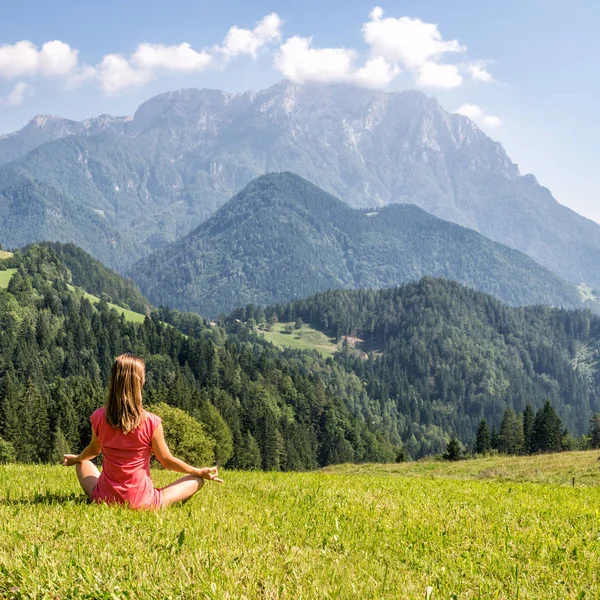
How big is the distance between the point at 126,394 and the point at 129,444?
92 centimetres

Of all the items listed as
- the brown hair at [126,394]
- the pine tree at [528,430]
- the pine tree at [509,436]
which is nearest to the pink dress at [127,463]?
the brown hair at [126,394]

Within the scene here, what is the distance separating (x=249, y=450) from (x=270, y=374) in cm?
6932

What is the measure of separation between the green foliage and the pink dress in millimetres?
65764

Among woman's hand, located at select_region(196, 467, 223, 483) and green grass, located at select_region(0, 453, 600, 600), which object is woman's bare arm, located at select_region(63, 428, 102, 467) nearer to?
green grass, located at select_region(0, 453, 600, 600)

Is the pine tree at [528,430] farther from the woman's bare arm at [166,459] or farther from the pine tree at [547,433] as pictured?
the woman's bare arm at [166,459]

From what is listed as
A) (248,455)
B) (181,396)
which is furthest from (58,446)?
(248,455)

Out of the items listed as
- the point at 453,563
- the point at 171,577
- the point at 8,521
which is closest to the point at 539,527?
the point at 453,563

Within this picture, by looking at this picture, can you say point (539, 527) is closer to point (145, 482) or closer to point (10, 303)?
point (145, 482)

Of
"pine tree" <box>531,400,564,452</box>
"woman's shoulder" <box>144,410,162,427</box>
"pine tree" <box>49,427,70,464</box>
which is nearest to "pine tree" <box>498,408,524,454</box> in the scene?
"pine tree" <box>531,400,564,452</box>

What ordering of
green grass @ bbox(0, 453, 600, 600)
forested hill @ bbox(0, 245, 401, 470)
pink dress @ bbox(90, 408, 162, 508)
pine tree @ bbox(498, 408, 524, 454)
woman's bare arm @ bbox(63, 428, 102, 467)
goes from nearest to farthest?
green grass @ bbox(0, 453, 600, 600) < pink dress @ bbox(90, 408, 162, 508) < woman's bare arm @ bbox(63, 428, 102, 467) < forested hill @ bbox(0, 245, 401, 470) < pine tree @ bbox(498, 408, 524, 454)

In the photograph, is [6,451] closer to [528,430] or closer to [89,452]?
[89,452]

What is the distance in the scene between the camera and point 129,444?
948cm

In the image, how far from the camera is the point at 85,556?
6.95m

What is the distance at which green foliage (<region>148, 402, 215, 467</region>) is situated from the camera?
76.2 m
